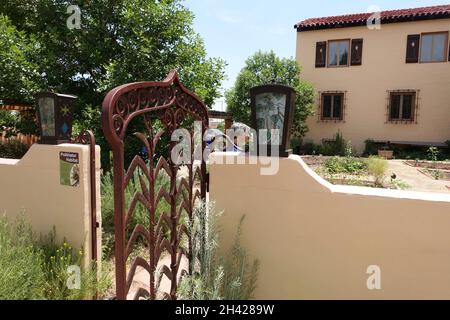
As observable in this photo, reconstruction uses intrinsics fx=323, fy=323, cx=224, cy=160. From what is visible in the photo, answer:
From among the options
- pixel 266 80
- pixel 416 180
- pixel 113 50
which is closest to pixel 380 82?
pixel 266 80

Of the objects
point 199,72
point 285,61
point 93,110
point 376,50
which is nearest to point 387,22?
point 376,50

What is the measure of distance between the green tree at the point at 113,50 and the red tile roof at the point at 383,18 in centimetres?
1136

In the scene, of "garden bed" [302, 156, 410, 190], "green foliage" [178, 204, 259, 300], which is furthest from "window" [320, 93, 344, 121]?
"green foliage" [178, 204, 259, 300]

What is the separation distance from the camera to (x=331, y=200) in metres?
2.67

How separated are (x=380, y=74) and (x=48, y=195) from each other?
1571cm

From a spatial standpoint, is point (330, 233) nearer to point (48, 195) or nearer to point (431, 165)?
point (48, 195)

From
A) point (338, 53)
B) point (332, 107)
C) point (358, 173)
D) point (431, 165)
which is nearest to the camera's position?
point (358, 173)

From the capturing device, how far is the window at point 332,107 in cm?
1606

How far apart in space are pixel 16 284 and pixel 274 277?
2145mm

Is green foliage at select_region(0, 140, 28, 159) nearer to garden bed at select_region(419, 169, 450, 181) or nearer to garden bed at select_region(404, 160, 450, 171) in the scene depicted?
garden bed at select_region(419, 169, 450, 181)

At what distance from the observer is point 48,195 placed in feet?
11.4

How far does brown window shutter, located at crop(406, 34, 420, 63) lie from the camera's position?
14.6 metres

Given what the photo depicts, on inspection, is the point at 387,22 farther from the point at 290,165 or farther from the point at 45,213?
the point at 45,213

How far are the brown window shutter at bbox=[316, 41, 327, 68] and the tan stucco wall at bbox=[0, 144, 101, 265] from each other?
1499cm
